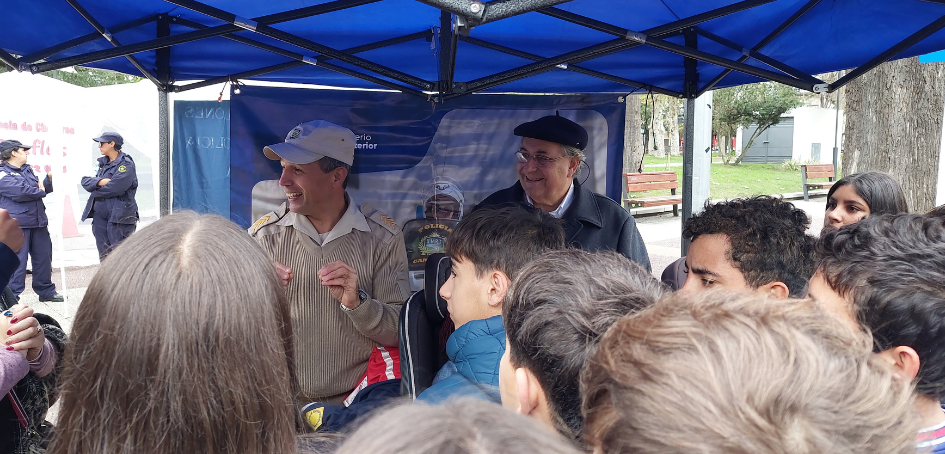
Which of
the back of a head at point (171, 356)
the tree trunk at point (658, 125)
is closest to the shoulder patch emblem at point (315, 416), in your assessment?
the back of a head at point (171, 356)

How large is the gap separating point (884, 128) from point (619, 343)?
19.2 feet

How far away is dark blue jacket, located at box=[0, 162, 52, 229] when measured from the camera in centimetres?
741

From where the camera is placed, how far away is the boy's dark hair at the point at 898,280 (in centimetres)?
146

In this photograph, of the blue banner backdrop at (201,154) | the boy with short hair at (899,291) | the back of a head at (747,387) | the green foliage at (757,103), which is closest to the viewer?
the back of a head at (747,387)

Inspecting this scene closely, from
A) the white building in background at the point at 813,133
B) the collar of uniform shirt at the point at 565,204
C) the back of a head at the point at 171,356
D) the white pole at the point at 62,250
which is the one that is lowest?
the white pole at the point at 62,250

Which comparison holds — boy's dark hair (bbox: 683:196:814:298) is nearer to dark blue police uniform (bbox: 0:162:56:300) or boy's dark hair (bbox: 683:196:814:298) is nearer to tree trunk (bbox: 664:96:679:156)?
dark blue police uniform (bbox: 0:162:56:300)

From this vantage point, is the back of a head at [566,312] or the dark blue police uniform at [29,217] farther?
the dark blue police uniform at [29,217]

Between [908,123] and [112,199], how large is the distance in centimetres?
906

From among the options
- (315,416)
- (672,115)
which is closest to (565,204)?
(315,416)

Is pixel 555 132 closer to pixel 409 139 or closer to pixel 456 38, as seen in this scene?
pixel 456 38

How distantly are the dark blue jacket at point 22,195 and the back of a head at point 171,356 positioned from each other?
7909 millimetres

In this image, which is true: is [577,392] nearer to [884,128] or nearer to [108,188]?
[884,128]

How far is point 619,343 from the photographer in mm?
820

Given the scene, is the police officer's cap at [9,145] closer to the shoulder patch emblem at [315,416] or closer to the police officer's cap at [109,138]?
the police officer's cap at [109,138]
